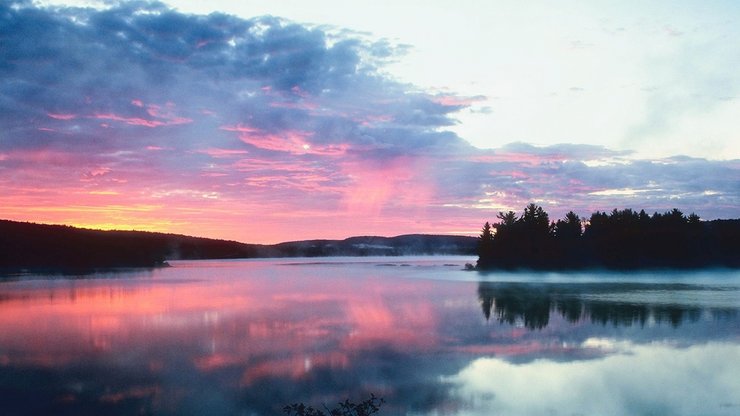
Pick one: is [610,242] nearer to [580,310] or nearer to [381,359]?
[580,310]

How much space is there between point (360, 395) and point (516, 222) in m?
88.4

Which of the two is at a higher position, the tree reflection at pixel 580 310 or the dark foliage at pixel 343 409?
the dark foliage at pixel 343 409

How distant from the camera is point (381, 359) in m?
A: 20.5

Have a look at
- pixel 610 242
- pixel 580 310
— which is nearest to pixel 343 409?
pixel 580 310

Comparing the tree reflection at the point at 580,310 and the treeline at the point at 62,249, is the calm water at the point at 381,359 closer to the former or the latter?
the tree reflection at the point at 580,310

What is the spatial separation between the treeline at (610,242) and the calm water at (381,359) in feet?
186

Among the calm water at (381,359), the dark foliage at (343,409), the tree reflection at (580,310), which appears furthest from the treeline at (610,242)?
the dark foliage at (343,409)

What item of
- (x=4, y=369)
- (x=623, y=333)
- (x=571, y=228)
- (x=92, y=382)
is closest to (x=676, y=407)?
(x=623, y=333)

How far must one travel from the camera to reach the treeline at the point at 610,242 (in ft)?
299

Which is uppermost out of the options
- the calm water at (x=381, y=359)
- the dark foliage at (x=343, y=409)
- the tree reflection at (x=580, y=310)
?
the dark foliage at (x=343, y=409)

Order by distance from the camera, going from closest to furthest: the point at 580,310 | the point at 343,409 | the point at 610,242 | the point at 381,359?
the point at 343,409 → the point at 381,359 → the point at 580,310 → the point at 610,242

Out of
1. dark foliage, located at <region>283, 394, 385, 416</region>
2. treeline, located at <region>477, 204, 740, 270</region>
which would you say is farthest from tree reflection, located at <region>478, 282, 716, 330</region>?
treeline, located at <region>477, 204, 740, 270</region>

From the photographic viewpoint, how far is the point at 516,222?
100 metres

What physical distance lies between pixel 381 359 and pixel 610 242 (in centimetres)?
8015
